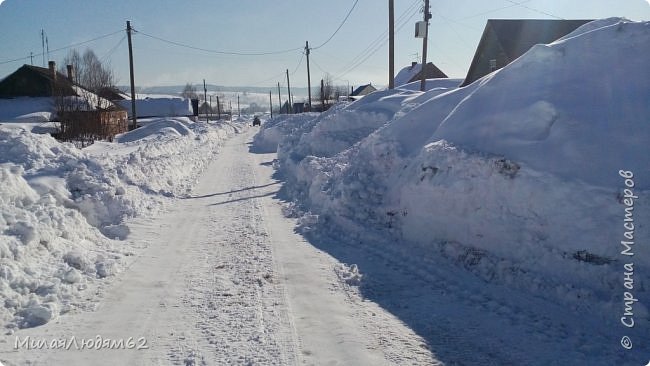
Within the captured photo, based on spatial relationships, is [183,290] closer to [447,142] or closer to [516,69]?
[447,142]

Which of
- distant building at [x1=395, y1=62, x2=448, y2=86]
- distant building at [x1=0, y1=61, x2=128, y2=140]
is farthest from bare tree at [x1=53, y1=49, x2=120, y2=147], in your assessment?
distant building at [x1=395, y1=62, x2=448, y2=86]

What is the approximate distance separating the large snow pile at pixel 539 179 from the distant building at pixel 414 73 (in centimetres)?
4737

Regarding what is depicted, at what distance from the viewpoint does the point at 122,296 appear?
19.2 feet

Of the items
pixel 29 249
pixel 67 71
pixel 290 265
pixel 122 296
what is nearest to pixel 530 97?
pixel 290 265

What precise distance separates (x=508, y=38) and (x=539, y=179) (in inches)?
1148

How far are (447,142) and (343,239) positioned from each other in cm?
251

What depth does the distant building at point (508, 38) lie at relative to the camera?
31.5 m

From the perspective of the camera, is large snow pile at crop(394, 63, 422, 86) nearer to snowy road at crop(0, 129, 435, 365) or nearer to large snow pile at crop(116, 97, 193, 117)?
large snow pile at crop(116, 97, 193, 117)

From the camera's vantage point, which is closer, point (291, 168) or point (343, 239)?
point (343, 239)

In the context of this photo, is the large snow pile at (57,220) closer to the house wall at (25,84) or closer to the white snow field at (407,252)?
the white snow field at (407,252)

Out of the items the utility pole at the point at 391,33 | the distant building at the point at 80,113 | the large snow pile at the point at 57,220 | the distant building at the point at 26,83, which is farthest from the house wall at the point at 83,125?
the distant building at the point at 26,83

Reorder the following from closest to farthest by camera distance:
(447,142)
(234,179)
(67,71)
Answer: (447,142), (234,179), (67,71)

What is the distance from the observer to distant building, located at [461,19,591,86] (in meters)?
31.5

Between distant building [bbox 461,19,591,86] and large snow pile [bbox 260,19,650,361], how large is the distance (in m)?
24.0
